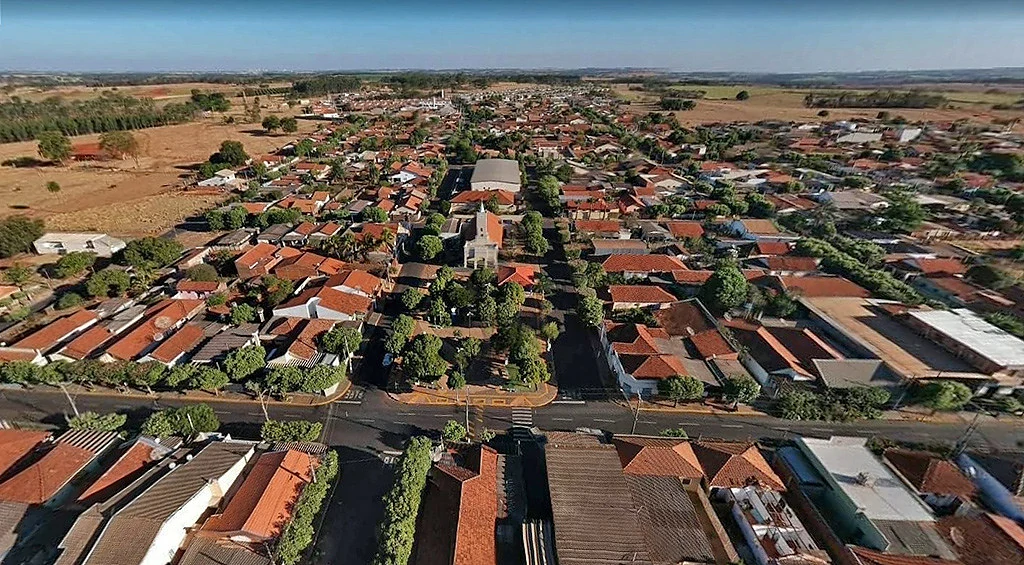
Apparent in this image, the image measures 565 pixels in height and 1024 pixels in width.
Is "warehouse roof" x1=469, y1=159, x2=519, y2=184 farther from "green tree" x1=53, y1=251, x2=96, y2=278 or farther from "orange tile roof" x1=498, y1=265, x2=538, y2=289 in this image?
"green tree" x1=53, y1=251, x2=96, y2=278

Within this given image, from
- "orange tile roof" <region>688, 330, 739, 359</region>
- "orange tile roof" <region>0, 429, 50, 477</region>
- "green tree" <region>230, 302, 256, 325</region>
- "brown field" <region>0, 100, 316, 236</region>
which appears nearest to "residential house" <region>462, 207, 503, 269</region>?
"green tree" <region>230, 302, 256, 325</region>

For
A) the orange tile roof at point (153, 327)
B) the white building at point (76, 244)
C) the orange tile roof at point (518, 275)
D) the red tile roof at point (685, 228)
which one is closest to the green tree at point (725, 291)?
the orange tile roof at point (518, 275)

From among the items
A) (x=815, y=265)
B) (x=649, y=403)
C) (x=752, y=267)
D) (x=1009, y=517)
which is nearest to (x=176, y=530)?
(x=649, y=403)

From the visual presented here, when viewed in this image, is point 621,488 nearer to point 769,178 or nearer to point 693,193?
point 693,193

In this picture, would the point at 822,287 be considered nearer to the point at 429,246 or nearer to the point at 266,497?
the point at 429,246

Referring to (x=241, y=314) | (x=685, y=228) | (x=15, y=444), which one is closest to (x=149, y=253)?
(x=241, y=314)

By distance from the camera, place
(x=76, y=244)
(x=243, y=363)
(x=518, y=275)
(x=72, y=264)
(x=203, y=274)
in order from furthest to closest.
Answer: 1. (x=76, y=244)
2. (x=518, y=275)
3. (x=72, y=264)
4. (x=203, y=274)
5. (x=243, y=363)

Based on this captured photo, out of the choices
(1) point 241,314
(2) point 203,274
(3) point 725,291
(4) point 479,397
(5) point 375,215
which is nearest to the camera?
(4) point 479,397
